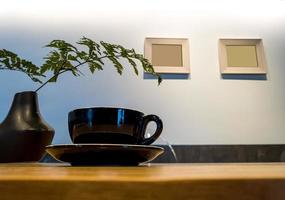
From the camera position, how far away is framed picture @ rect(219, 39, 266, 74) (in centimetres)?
122

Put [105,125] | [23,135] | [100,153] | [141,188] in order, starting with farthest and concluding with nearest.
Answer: [23,135] → [105,125] → [100,153] → [141,188]

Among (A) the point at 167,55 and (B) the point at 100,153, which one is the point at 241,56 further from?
(B) the point at 100,153

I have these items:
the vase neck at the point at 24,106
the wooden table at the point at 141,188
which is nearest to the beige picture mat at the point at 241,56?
the vase neck at the point at 24,106

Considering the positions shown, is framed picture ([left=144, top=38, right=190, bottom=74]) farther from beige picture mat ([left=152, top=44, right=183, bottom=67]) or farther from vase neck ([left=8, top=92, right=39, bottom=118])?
vase neck ([left=8, top=92, right=39, bottom=118])

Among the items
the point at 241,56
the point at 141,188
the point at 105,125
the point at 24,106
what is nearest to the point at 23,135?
the point at 24,106

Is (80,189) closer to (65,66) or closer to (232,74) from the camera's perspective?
(65,66)

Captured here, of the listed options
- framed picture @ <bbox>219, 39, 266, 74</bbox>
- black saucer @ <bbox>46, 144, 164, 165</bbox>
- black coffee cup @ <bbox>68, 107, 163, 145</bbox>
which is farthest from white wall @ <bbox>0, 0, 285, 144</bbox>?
black saucer @ <bbox>46, 144, 164, 165</bbox>

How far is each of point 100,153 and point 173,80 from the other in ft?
2.79

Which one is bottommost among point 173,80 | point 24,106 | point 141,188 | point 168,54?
point 141,188

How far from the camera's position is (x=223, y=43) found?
126 cm

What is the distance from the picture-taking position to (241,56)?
1236 millimetres

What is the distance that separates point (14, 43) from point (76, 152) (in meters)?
0.99

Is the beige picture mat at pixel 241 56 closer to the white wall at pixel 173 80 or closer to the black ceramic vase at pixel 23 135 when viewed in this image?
the white wall at pixel 173 80

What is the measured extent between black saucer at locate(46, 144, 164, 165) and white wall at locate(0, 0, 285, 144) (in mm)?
763
